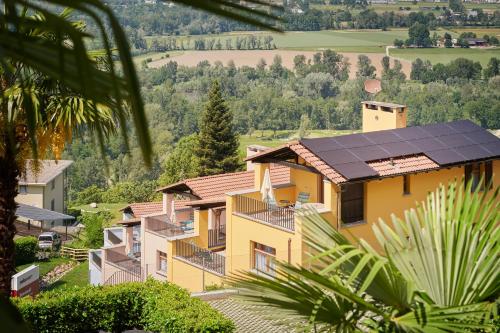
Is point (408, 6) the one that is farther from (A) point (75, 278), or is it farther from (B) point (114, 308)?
(B) point (114, 308)

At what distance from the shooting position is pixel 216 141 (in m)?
43.5

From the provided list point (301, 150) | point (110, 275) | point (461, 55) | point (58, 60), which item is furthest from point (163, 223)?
point (461, 55)

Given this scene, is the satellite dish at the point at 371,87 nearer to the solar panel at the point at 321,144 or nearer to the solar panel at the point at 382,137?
the solar panel at the point at 382,137

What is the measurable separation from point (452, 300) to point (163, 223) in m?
16.0

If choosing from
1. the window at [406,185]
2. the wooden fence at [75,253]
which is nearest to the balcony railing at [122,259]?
the window at [406,185]

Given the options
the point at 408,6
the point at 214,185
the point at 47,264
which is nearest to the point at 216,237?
the point at 214,185

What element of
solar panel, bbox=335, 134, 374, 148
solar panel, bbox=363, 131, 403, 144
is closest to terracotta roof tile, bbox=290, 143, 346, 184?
solar panel, bbox=335, 134, 374, 148

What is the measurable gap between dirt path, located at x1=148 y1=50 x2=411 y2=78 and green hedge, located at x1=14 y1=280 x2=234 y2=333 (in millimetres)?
93623

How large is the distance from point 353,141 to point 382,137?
2.82ft

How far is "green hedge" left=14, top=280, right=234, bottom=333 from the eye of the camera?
38.5 feet

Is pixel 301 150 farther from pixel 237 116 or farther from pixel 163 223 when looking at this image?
pixel 237 116

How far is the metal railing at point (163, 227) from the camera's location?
1864cm

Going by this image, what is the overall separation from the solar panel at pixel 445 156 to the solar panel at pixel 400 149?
29cm

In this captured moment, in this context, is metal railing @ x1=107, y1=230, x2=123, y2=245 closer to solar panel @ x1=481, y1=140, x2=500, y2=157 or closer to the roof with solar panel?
the roof with solar panel
